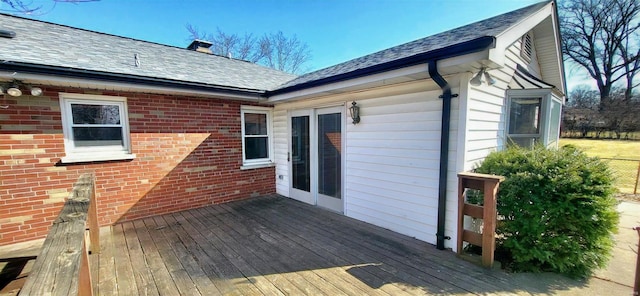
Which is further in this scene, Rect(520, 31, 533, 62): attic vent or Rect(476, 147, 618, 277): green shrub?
Rect(520, 31, 533, 62): attic vent

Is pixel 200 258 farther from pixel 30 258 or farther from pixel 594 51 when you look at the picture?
pixel 594 51

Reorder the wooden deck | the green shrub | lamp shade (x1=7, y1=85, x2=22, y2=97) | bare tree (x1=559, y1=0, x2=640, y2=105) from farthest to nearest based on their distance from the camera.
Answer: bare tree (x1=559, y1=0, x2=640, y2=105), lamp shade (x1=7, y1=85, x2=22, y2=97), the green shrub, the wooden deck

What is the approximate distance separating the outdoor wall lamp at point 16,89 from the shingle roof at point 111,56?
381 millimetres

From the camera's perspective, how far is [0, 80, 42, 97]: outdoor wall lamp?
3379mm

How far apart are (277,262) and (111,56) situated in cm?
504

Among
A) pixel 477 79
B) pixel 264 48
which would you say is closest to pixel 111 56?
pixel 477 79

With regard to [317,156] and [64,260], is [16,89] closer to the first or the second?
[64,260]

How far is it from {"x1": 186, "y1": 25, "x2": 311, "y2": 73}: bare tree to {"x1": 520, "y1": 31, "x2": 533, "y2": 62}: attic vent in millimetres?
14722

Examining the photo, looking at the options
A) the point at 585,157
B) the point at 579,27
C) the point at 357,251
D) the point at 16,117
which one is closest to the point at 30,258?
the point at 16,117

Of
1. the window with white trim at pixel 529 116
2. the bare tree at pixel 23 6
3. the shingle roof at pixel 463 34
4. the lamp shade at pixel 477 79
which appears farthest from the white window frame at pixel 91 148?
the window with white trim at pixel 529 116

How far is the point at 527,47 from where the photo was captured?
5.01 meters

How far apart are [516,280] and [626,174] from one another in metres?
10.3

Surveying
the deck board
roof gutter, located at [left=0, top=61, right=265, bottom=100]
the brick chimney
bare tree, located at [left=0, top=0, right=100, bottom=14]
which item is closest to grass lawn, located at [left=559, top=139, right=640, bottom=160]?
roof gutter, located at [left=0, top=61, right=265, bottom=100]

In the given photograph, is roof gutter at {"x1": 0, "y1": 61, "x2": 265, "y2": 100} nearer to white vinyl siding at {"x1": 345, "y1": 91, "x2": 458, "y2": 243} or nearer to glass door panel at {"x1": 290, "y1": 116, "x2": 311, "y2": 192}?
glass door panel at {"x1": 290, "y1": 116, "x2": 311, "y2": 192}
